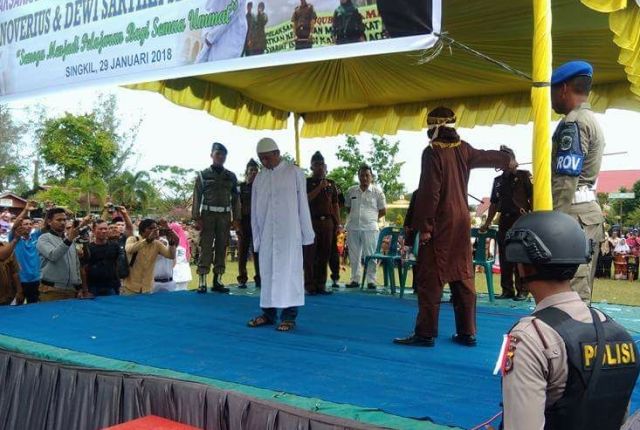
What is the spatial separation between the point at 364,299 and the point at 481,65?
308 cm

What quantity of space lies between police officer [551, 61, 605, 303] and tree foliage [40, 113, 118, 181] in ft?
108

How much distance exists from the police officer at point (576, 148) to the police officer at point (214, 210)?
478cm

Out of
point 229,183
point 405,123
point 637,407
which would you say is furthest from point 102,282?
point 637,407

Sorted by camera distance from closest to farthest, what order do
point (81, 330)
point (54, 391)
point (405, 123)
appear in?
point (54, 391) → point (81, 330) → point (405, 123)

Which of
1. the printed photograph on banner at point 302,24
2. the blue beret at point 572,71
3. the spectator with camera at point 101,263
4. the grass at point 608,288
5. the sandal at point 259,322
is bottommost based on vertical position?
the grass at point 608,288

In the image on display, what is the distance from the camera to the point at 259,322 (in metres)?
4.95

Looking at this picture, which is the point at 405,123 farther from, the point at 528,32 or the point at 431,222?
the point at 431,222

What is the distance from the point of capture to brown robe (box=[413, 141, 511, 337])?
13.6 ft

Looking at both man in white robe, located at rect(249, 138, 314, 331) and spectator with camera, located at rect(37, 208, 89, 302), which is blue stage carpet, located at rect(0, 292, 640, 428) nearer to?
man in white robe, located at rect(249, 138, 314, 331)

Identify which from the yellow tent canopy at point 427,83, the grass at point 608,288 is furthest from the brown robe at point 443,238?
the grass at point 608,288

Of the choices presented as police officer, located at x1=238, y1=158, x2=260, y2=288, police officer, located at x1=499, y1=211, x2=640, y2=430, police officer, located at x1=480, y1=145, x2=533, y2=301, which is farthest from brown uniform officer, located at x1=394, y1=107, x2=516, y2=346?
police officer, located at x1=238, y1=158, x2=260, y2=288

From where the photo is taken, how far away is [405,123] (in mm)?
9102

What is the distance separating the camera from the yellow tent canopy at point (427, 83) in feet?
18.5

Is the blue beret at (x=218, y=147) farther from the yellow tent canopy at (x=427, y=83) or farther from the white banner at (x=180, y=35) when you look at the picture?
the white banner at (x=180, y=35)
